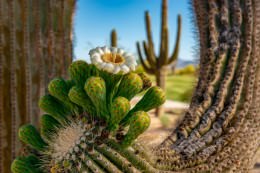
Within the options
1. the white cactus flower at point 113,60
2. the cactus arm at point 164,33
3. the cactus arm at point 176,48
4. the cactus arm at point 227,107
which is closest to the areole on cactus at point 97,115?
the white cactus flower at point 113,60

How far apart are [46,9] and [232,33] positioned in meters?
1.34

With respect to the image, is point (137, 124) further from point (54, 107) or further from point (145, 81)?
point (54, 107)

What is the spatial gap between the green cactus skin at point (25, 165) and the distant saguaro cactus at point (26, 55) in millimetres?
1339

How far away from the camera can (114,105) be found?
909 millimetres

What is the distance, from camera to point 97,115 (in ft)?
3.24

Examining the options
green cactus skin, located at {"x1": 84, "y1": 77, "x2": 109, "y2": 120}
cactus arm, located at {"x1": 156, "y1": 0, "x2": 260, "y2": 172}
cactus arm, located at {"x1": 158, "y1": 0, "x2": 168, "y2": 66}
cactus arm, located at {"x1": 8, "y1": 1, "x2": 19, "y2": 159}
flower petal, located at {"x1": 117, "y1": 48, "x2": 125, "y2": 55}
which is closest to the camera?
green cactus skin, located at {"x1": 84, "y1": 77, "x2": 109, "y2": 120}

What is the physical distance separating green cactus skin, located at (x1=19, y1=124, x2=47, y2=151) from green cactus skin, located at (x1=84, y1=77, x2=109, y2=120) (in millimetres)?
259

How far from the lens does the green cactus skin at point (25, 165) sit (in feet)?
3.44

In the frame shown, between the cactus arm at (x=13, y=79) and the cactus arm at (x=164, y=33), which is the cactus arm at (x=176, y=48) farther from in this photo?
the cactus arm at (x=13, y=79)

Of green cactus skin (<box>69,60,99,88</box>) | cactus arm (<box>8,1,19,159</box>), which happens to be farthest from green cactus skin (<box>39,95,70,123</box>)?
cactus arm (<box>8,1,19,159</box>)

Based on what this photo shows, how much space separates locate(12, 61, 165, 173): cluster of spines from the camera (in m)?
0.92

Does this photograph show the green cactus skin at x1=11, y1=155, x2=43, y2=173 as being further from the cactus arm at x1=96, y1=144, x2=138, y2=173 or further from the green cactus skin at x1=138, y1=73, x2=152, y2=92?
the green cactus skin at x1=138, y1=73, x2=152, y2=92

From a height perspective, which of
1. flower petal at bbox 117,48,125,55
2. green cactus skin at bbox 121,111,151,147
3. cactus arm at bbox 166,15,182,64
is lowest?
green cactus skin at bbox 121,111,151,147

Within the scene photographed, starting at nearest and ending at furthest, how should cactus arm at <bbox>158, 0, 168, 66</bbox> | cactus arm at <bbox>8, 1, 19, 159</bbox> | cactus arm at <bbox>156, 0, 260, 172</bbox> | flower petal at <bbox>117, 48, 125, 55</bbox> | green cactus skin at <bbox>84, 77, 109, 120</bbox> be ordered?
1. green cactus skin at <bbox>84, 77, 109, 120</bbox>
2. flower petal at <bbox>117, 48, 125, 55</bbox>
3. cactus arm at <bbox>156, 0, 260, 172</bbox>
4. cactus arm at <bbox>8, 1, 19, 159</bbox>
5. cactus arm at <bbox>158, 0, 168, 66</bbox>
